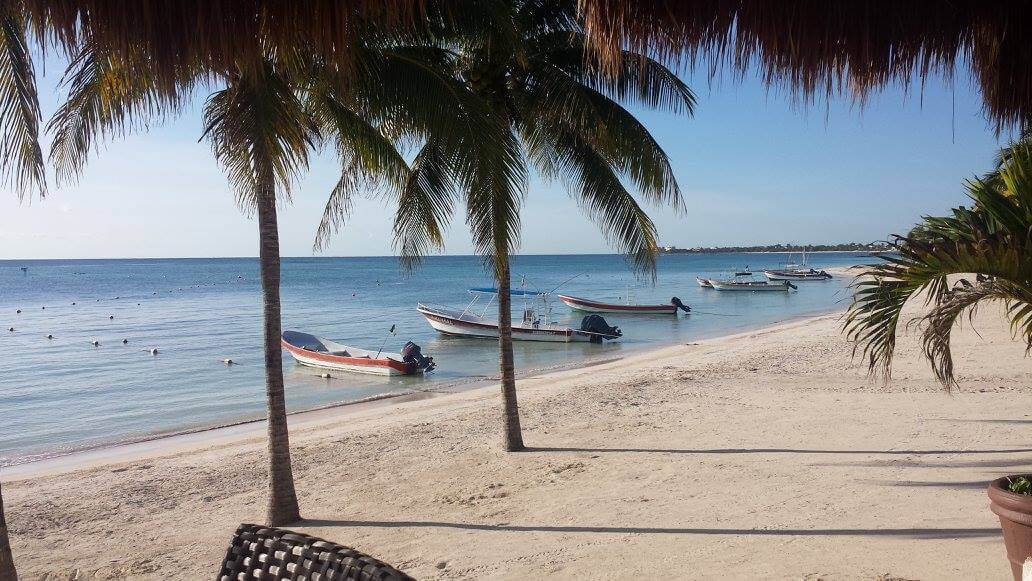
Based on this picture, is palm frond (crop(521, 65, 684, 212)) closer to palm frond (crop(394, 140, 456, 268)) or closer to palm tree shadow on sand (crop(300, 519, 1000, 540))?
palm frond (crop(394, 140, 456, 268))

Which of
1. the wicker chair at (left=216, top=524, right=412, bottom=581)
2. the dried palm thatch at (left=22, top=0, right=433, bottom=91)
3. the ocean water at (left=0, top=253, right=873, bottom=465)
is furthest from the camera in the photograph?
the ocean water at (left=0, top=253, right=873, bottom=465)

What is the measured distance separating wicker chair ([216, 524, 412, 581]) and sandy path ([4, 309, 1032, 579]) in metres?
3.18

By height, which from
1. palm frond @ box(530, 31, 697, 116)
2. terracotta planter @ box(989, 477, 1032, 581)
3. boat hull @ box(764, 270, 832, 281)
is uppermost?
palm frond @ box(530, 31, 697, 116)

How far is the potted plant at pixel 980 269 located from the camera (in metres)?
3.38

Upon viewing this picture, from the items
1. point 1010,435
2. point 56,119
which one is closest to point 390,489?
point 56,119

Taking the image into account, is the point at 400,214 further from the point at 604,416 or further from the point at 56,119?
the point at 604,416

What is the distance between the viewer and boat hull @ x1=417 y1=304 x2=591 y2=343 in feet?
94.1

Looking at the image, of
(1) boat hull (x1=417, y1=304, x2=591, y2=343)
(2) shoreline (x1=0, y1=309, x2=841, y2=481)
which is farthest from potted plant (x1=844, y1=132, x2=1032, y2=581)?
(1) boat hull (x1=417, y1=304, x2=591, y2=343)

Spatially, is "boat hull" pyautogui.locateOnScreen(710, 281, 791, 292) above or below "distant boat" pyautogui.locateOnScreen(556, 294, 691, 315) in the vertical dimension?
above

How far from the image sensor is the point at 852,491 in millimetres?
6363

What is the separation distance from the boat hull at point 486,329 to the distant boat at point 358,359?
6.75 m

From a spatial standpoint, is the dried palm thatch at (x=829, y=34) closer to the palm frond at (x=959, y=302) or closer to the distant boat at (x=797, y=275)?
the palm frond at (x=959, y=302)

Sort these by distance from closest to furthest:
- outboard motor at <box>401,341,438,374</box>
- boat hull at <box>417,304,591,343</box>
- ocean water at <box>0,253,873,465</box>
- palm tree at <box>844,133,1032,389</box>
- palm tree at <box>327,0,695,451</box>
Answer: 1. palm tree at <box>844,133,1032,389</box>
2. palm tree at <box>327,0,695,451</box>
3. ocean water at <box>0,253,873,465</box>
4. outboard motor at <box>401,341,438,374</box>
5. boat hull at <box>417,304,591,343</box>

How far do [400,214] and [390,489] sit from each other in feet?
10.3
